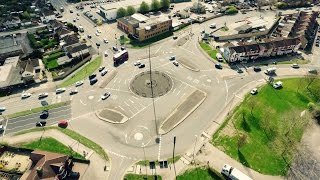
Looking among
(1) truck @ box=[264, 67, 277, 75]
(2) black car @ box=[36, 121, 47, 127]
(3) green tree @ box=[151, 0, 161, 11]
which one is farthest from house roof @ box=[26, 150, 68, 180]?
(3) green tree @ box=[151, 0, 161, 11]

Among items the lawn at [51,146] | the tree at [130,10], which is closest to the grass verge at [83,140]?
the lawn at [51,146]

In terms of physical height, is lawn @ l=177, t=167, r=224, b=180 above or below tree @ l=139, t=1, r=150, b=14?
below

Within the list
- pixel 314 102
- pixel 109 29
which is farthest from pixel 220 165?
pixel 109 29

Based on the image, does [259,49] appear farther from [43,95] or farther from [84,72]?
[43,95]

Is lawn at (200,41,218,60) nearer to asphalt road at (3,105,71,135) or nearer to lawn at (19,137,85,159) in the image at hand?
asphalt road at (3,105,71,135)

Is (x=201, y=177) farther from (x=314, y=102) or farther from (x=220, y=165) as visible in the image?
(x=314, y=102)

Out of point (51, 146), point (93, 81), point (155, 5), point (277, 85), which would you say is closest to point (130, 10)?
point (155, 5)

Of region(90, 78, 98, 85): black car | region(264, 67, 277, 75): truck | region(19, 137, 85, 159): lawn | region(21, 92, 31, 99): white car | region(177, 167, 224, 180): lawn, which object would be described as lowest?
region(177, 167, 224, 180): lawn
